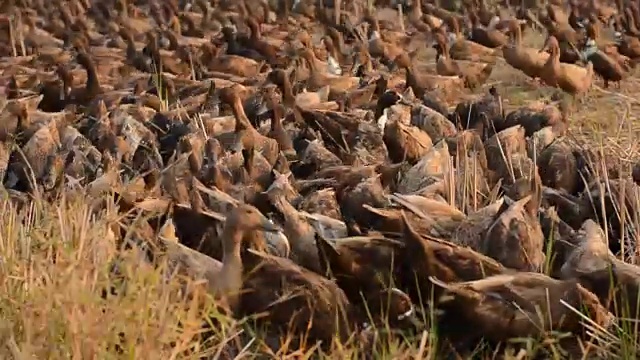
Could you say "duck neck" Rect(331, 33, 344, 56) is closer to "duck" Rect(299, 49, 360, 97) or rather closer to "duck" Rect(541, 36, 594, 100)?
"duck" Rect(299, 49, 360, 97)

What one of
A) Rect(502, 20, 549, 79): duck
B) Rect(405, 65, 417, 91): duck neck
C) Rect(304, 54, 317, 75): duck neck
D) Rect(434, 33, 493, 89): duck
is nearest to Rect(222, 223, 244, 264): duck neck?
Rect(405, 65, 417, 91): duck neck

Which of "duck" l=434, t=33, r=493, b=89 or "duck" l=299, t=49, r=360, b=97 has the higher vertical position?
"duck" l=299, t=49, r=360, b=97

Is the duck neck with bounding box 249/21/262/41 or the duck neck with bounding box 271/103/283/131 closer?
the duck neck with bounding box 271/103/283/131

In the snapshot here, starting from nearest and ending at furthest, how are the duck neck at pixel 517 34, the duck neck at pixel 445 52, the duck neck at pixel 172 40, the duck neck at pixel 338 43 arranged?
the duck neck at pixel 445 52 < the duck neck at pixel 338 43 < the duck neck at pixel 517 34 < the duck neck at pixel 172 40

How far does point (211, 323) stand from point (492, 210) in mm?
1400

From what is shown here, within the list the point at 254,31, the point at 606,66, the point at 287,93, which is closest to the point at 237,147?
the point at 287,93

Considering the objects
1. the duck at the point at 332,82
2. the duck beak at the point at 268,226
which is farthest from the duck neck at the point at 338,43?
the duck beak at the point at 268,226

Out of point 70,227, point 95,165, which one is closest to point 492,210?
point 70,227

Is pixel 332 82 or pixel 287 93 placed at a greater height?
pixel 287 93

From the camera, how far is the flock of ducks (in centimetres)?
439

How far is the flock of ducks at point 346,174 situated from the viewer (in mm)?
4391

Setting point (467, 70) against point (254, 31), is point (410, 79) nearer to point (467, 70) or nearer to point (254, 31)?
point (467, 70)

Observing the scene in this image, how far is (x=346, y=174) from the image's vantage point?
5.97 m

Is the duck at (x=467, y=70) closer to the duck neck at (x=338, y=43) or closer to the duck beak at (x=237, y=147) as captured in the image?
the duck neck at (x=338, y=43)
